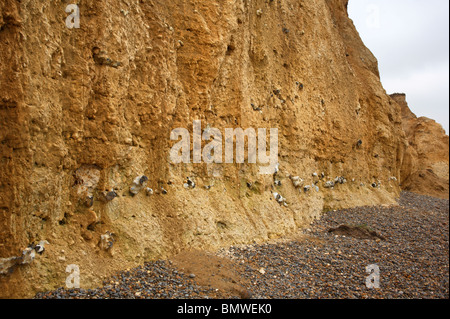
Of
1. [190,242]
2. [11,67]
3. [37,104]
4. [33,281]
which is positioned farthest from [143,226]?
[11,67]

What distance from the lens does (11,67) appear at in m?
4.11

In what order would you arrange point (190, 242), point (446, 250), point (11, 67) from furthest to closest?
point (446, 250), point (190, 242), point (11, 67)

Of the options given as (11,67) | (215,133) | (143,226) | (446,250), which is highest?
(11,67)

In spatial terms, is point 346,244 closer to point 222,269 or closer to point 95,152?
point 222,269

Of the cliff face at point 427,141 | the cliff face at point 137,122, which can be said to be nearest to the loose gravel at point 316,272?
the cliff face at point 137,122

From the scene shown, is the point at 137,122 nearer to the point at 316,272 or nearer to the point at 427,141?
the point at 316,272

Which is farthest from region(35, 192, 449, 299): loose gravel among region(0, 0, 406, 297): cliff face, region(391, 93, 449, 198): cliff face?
region(391, 93, 449, 198): cliff face

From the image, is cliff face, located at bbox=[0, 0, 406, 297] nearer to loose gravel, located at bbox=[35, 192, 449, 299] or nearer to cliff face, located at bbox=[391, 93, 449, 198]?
loose gravel, located at bbox=[35, 192, 449, 299]

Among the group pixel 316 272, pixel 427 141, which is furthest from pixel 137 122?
pixel 427 141

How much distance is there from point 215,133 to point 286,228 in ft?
9.60

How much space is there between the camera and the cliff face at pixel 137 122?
429 cm

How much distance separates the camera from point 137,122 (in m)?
5.98

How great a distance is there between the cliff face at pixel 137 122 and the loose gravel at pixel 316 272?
381mm

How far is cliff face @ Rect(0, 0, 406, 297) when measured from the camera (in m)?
4.29
